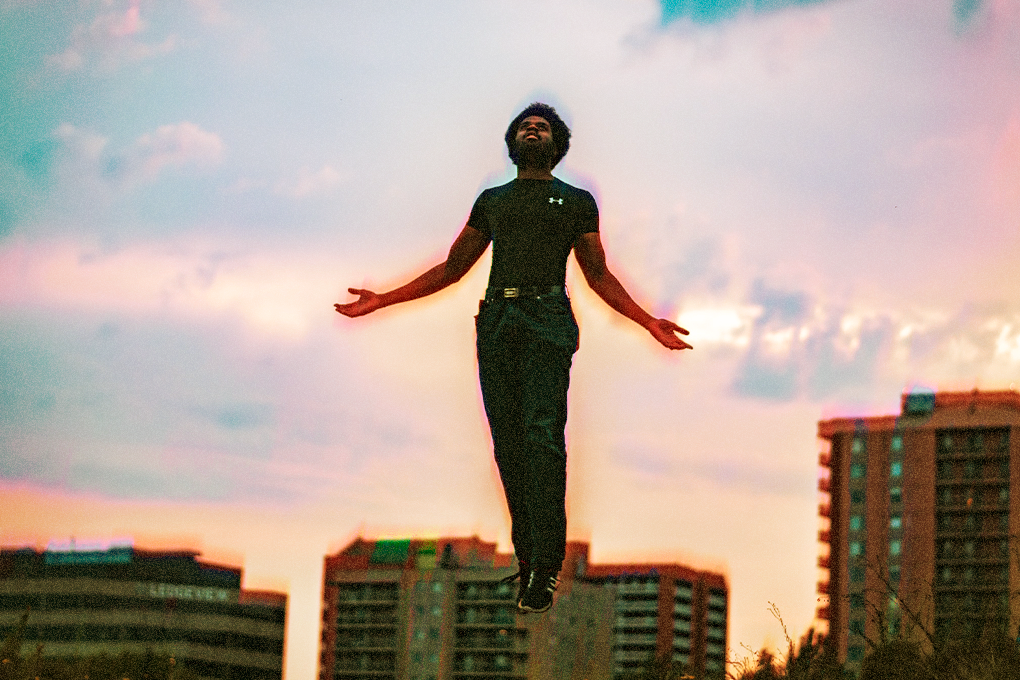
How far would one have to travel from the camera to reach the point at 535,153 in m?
8.27

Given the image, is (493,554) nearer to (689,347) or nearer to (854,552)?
(854,552)

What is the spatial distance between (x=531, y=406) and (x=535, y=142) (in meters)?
1.48

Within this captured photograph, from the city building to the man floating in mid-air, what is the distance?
139m

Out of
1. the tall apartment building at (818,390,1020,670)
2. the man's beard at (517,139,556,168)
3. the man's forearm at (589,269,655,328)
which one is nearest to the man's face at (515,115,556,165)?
the man's beard at (517,139,556,168)

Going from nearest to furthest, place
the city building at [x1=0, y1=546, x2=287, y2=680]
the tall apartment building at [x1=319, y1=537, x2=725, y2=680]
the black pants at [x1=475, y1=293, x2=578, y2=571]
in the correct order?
the black pants at [x1=475, y1=293, x2=578, y2=571]
the city building at [x1=0, y1=546, x2=287, y2=680]
the tall apartment building at [x1=319, y1=537, x2=725, y2=680]

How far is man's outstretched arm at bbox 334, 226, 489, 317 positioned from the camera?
8.37 metres

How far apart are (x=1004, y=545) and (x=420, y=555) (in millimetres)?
62141

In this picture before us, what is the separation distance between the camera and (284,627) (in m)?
154

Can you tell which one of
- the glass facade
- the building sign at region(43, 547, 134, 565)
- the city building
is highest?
the glass facade

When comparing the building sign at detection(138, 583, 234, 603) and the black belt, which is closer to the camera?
the black belt

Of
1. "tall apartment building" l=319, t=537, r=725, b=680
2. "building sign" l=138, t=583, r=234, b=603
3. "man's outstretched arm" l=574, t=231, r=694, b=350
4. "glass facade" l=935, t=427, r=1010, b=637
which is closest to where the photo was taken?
"man's outstretched arm" l=574, t=231, r=694, b=350

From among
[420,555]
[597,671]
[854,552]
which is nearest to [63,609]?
[420,555]

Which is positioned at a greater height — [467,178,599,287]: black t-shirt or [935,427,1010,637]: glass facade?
[935,427,1010,637]: glass facade

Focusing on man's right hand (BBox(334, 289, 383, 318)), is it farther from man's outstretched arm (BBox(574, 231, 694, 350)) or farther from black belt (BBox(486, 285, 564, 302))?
man's outstretched arm (BBox(574, 231, 694, 350))
